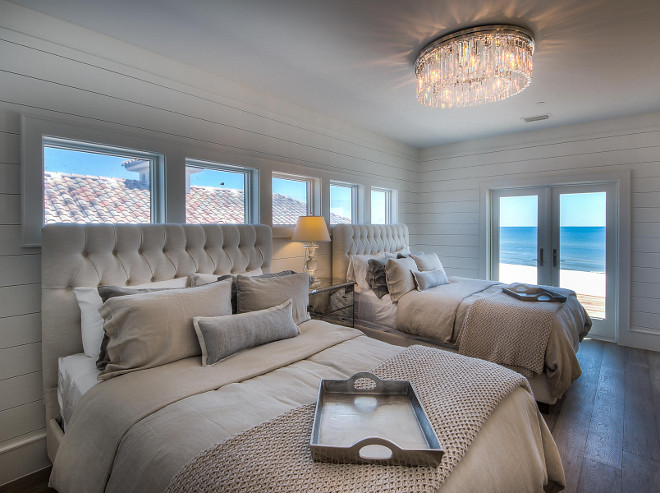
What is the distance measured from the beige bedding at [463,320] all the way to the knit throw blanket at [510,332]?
2.5 inches

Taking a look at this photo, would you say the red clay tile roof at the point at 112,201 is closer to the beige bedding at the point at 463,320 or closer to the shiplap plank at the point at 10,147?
the shiplap plank at the point at 10,147

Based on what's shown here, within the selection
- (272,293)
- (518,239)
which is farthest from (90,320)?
(518,239)

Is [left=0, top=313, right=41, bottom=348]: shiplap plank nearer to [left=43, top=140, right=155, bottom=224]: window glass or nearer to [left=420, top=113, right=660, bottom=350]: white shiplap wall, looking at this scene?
[left=43, top=140, right=155, bottom=224]: window glass

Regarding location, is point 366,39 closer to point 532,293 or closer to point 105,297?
point 105,297

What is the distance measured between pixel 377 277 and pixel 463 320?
934mm

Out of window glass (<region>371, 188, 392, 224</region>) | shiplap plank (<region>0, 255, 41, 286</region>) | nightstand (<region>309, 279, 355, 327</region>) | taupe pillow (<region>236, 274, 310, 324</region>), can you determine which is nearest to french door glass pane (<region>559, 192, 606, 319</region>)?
window glass (<region>371, 188, 392, 224</region>)

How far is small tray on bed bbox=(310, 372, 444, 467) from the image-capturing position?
0.95m

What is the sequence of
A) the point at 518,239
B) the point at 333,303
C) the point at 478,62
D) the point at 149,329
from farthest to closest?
the point at 518,239 < the point at 333,303 < the point at 478,62 < the point at 149,329

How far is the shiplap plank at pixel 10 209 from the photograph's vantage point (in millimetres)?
1847

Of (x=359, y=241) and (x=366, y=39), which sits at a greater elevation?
(x=366, y=39)

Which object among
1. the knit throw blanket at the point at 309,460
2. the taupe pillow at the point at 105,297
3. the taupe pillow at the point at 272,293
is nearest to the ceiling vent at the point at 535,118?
the taupe pillow at the point at 272,293

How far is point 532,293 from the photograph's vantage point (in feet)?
10.4

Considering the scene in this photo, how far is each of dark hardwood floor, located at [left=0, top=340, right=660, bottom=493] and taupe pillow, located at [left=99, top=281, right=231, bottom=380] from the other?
3.40 feet

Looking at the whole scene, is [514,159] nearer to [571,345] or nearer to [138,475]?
[571,345]
